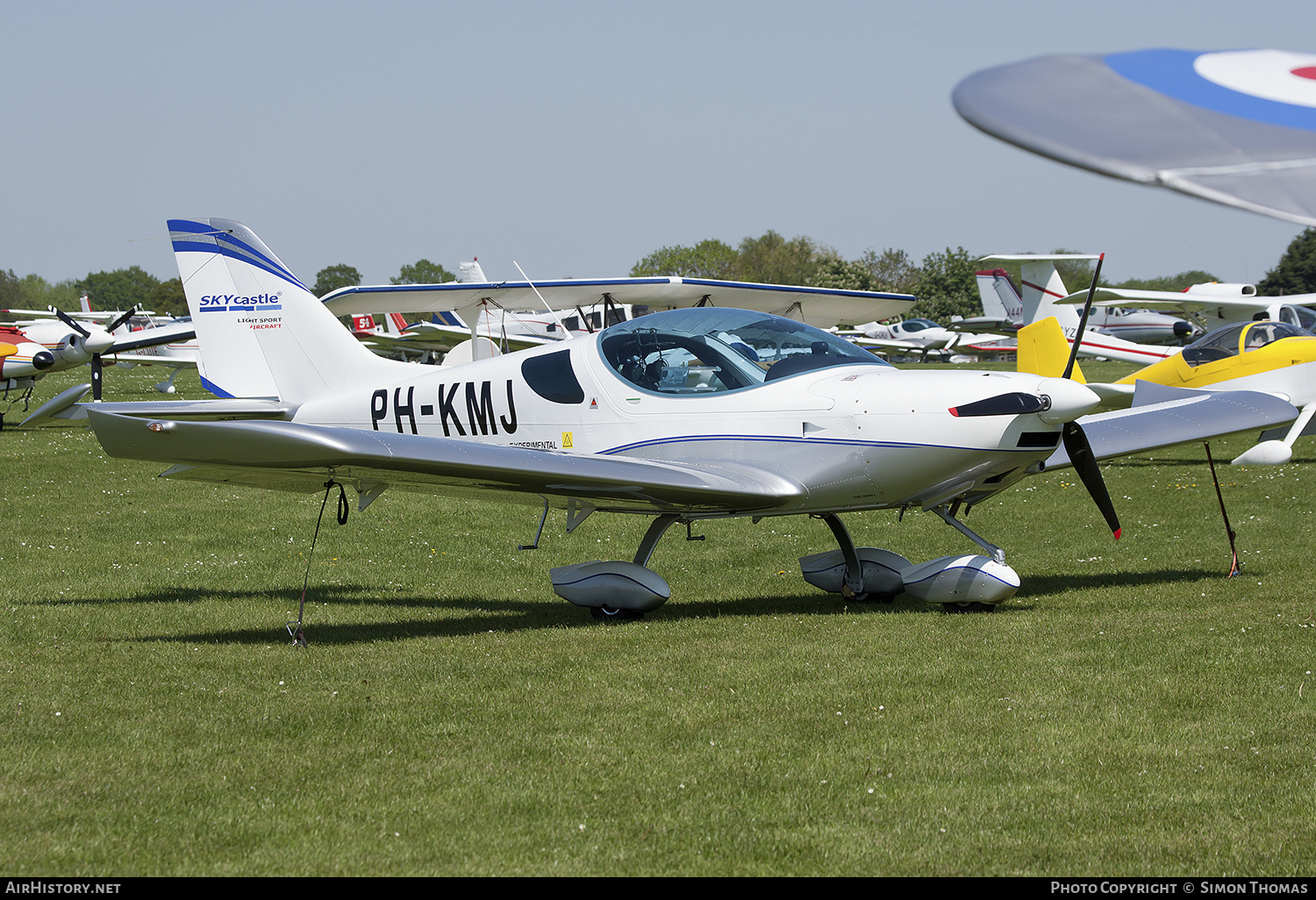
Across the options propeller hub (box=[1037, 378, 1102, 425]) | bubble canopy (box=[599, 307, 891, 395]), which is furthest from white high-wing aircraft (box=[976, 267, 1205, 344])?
propeller hub (box=[1037, 378, 1102, 425])

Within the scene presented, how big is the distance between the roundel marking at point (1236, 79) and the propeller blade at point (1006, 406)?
4.85m

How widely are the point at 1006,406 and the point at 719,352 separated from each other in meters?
2.14

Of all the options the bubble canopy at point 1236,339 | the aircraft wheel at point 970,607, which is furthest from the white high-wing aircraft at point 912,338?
the aircraft wheel at point 970,607

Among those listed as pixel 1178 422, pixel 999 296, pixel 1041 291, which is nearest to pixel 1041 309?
pixel 1041 291

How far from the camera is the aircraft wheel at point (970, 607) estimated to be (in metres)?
8.27

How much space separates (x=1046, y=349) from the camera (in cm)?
1178

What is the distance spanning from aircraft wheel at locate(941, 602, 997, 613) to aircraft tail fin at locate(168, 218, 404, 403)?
231 inches

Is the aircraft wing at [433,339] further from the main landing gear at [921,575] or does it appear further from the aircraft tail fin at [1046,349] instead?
the main landing gear at [921,575]

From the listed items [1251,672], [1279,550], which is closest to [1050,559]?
[1279,550]

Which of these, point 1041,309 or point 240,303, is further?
point 1041,309

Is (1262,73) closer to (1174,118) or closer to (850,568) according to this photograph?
(1174,118)

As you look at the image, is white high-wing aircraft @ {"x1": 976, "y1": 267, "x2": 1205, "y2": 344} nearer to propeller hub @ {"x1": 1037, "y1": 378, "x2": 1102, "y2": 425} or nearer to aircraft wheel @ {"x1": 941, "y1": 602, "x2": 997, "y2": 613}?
aircraft wheel @ {"x1": 941, "y1": 602, "x2": 997, "y2": 613}

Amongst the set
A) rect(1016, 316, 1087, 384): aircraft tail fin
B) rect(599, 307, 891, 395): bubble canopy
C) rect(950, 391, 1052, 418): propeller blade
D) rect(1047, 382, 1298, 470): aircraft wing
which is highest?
rect(599, 307, 891, 395): bubble canopy

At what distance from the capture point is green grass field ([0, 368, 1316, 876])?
12.8 ft
